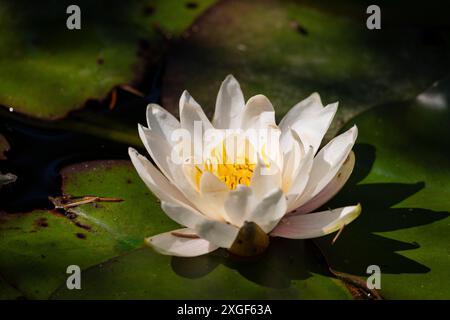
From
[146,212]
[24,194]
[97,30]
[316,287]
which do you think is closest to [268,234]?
[316,287]

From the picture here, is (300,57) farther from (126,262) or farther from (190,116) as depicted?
(126,262)

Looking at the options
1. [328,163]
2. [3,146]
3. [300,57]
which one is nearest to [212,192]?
[328,163]

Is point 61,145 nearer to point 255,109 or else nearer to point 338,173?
point 255,109

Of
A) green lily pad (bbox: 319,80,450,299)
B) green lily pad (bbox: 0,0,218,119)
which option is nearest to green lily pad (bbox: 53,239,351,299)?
green lily pad (bbox: 319,80,450,299)

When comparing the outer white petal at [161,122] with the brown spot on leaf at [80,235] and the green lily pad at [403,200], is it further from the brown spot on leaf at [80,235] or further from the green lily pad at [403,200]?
the green lily pad at [403,200]

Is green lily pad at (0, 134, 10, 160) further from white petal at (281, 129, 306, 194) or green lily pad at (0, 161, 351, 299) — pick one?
white petal at (281, 129, 306, 194)

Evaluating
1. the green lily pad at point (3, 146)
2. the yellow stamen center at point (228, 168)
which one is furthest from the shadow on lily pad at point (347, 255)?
the green lily pad at point (3, 146)
